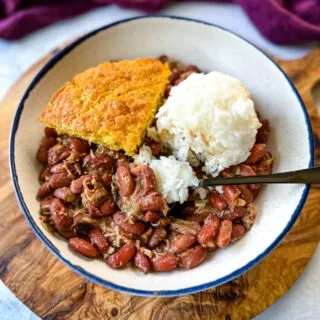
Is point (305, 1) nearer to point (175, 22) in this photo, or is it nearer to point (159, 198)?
point (175, 22)

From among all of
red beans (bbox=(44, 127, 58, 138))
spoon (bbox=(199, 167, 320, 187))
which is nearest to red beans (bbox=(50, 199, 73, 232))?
red beans (bbox=(44, 127, 58, 138))

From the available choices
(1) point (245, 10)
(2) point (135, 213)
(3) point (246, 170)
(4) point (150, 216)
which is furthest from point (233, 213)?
(1) point (245, 10)

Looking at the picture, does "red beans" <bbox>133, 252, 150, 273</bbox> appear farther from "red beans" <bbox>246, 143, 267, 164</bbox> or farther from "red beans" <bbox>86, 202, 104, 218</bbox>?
"red beans" <bbox>246, 143, 267, 164</bbox>

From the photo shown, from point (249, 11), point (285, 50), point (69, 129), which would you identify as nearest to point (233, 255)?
point (69, 129)

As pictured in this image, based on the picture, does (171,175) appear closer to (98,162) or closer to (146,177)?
(146,177)

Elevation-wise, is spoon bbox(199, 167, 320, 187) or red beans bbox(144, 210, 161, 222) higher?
spoon bbox(199, 167, 320, 187)
